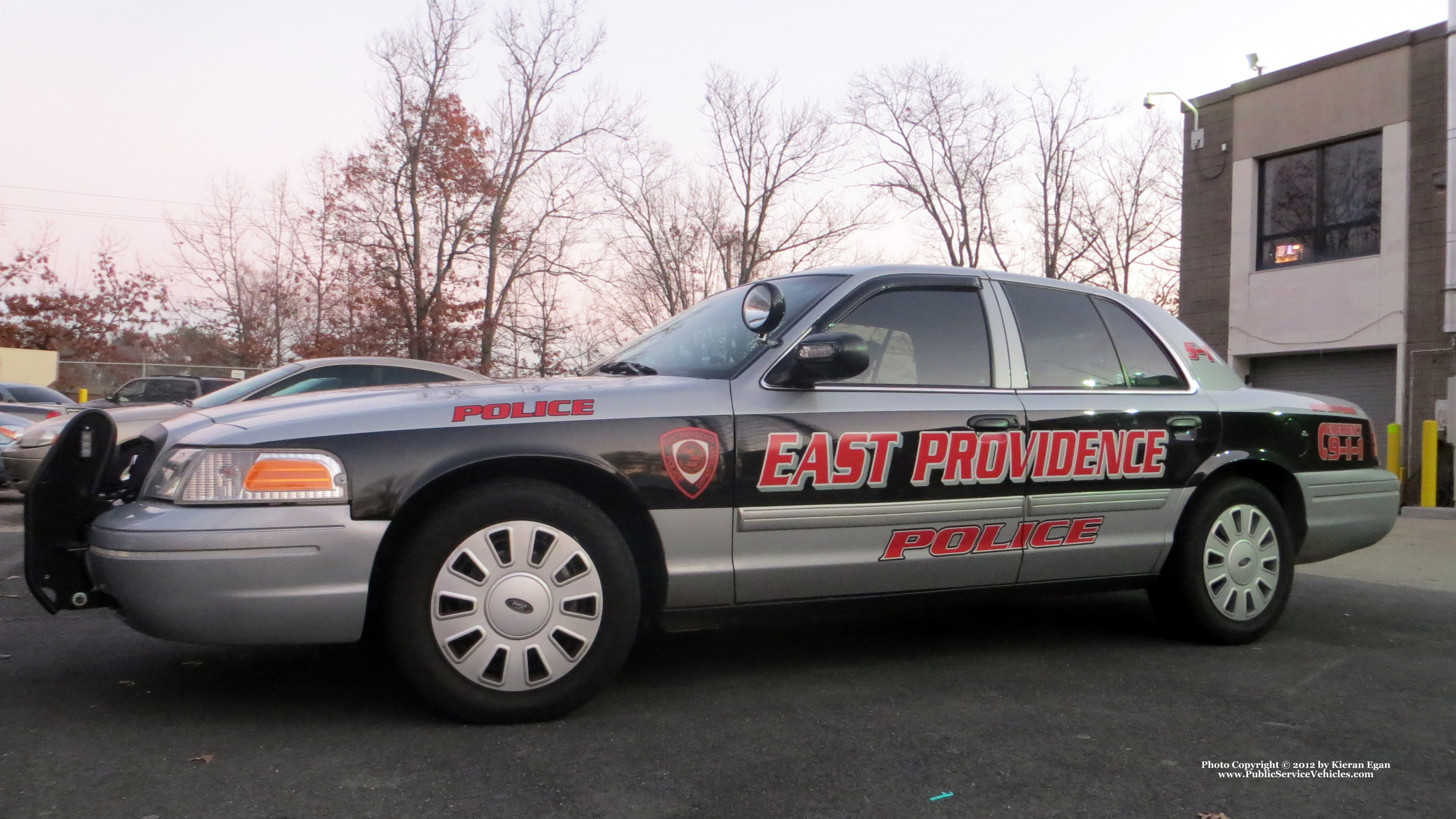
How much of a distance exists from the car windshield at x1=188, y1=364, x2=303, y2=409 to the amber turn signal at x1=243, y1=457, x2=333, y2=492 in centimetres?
464

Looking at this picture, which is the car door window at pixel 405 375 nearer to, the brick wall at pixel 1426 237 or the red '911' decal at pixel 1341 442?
the red '911' decal at pixel 1341 442

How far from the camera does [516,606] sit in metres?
3.29

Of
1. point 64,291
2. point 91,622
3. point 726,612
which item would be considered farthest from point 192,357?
point 726,612

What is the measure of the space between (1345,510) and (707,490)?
11.2ft

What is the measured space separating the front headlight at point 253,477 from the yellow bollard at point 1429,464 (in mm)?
14233

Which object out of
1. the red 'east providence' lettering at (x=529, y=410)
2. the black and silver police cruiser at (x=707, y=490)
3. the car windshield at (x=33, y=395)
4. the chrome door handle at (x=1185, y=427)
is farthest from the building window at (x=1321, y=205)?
the car windshield at (x=33, y=395)

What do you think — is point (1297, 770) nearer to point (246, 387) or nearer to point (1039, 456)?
point (1039, 456)

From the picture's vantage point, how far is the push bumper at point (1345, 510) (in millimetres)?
5039

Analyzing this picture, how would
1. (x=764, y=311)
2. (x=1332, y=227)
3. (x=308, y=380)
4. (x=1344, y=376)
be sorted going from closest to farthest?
(x=764, y=311), (x=308, y=380), (x=1344, y=376), (x=1332, y=227)

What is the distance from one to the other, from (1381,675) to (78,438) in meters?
4.74

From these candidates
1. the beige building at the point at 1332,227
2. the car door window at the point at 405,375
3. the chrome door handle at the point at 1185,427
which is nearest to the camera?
the chrome door handle at the point at 1185,427

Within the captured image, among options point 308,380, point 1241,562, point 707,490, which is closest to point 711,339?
point 707,490

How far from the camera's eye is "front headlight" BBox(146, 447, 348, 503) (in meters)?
3.09

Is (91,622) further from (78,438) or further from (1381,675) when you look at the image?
(1381,675)
